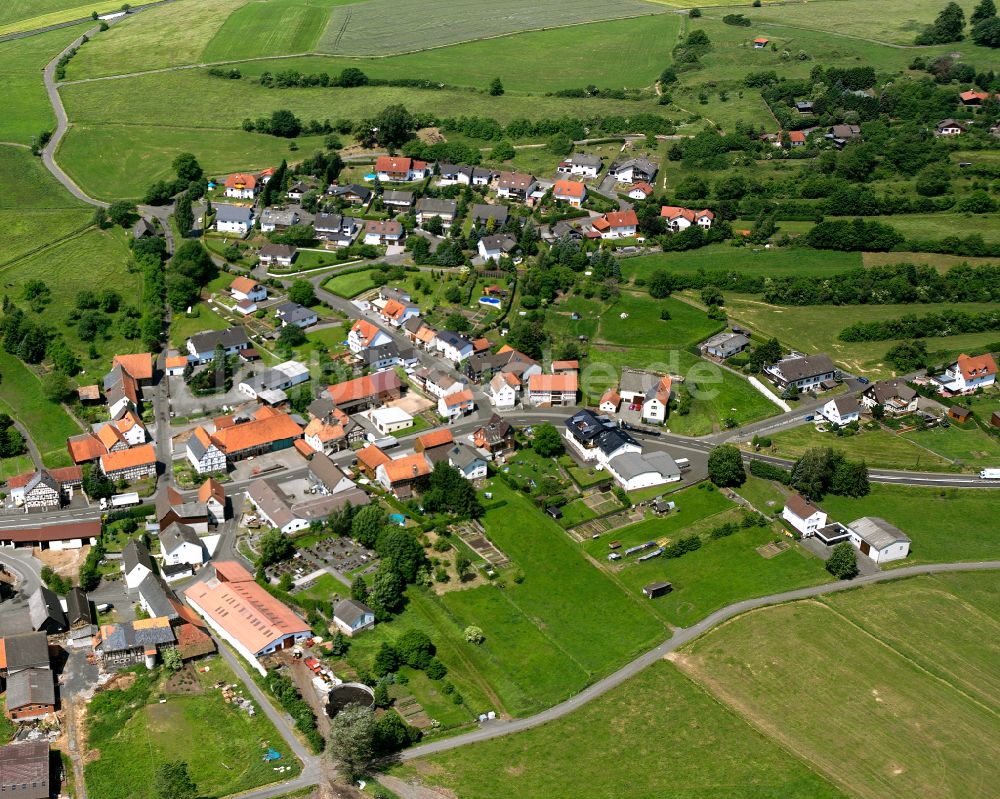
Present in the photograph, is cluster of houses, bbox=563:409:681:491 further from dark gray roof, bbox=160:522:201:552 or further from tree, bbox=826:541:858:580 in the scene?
dark gray roof, bbox=160:522:201:552

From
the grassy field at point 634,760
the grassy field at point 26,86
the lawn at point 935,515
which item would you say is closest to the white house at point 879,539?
the lawn at point 935,515

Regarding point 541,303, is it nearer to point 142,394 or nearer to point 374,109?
point 142,394

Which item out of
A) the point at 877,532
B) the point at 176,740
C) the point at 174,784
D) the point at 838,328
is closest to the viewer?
the point at 174,784

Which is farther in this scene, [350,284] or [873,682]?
[350,284]

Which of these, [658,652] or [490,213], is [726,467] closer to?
[658,652]

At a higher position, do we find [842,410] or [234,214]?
[234,214]

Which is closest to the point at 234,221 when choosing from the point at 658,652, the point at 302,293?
the point at 302,293
